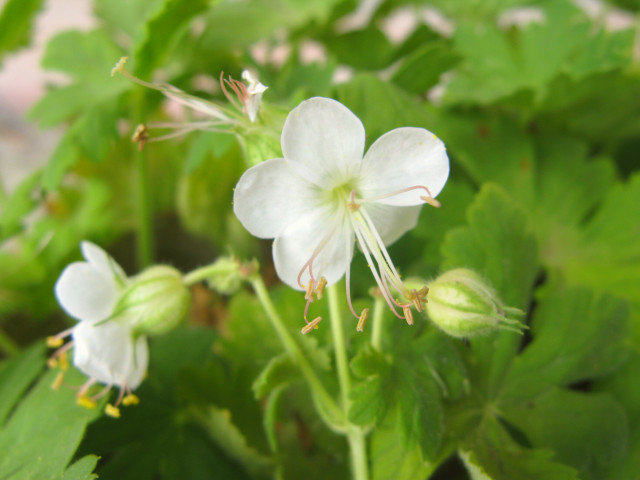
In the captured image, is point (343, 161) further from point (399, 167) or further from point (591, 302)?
point (591, 302)

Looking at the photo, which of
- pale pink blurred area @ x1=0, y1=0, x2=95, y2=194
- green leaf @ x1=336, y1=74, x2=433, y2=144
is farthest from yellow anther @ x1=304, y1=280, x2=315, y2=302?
pale pink blurred area @ x1=0, y1=0, x2=95, y2=194

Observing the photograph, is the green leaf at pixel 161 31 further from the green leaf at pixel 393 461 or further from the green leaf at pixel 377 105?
the green leaf at pixel 393 461

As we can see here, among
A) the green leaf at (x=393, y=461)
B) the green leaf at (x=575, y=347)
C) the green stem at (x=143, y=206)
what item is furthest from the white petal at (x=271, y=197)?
the green stem at (x=143, y=206)

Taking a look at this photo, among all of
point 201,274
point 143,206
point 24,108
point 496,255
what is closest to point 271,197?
point 201,274

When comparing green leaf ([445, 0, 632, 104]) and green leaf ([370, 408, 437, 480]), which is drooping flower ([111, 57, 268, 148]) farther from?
green leaf ([445, 0, 632, 104])

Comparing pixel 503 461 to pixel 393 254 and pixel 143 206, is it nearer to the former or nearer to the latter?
pixel 393 254

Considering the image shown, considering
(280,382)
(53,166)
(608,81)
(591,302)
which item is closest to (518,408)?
(591,302)
